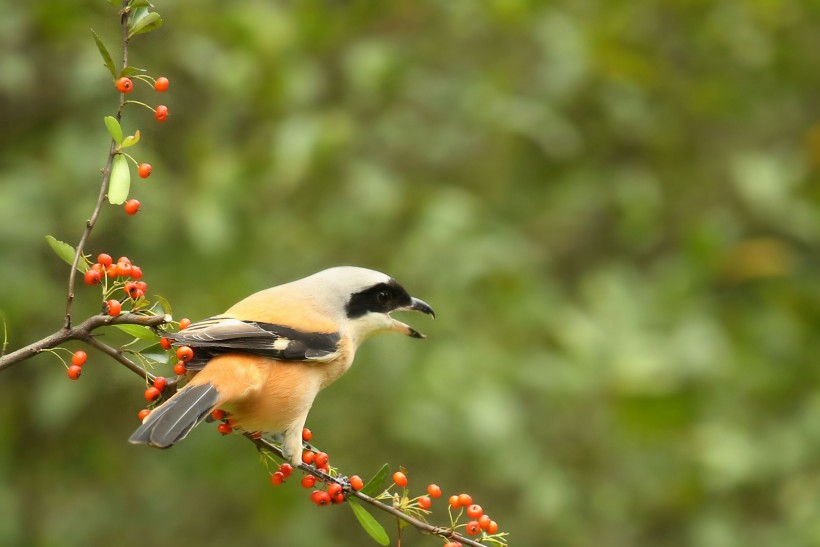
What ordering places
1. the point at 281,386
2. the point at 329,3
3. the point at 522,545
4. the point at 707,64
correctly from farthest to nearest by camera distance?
the point at 707,64 < the point at 522,545 < the point at 329,3 < the point at 281,386

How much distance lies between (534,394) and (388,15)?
227cm

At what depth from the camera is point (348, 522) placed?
18.8 feet

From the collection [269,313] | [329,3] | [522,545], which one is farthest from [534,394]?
[269,313]

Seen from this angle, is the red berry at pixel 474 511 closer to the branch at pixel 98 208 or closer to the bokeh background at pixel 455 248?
the branch at pixel 98 208

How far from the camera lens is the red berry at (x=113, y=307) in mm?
2143

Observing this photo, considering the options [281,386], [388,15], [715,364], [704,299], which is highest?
[388,15]

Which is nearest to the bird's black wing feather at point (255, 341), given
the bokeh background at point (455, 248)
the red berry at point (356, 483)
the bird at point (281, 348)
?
the bird at point (281, 348)

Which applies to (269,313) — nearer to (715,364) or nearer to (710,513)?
(715,364)

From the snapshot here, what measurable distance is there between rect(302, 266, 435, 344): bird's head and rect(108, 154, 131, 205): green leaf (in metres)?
1.22

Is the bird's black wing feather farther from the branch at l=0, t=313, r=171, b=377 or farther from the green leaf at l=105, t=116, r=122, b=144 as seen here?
the green leaf at l=105, t=116, r=122, b=144

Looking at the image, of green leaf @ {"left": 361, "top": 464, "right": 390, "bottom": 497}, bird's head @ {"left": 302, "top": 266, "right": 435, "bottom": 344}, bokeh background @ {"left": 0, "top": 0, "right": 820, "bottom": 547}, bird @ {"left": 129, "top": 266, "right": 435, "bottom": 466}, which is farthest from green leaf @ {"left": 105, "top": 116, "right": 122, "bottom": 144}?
bokeh background @ {"left": 0, "top": 0, "right": 820, "bottom": 547}

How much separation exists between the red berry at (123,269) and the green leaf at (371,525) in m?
0.70

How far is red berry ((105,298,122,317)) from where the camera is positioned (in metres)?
2.14

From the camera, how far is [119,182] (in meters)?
2.11
